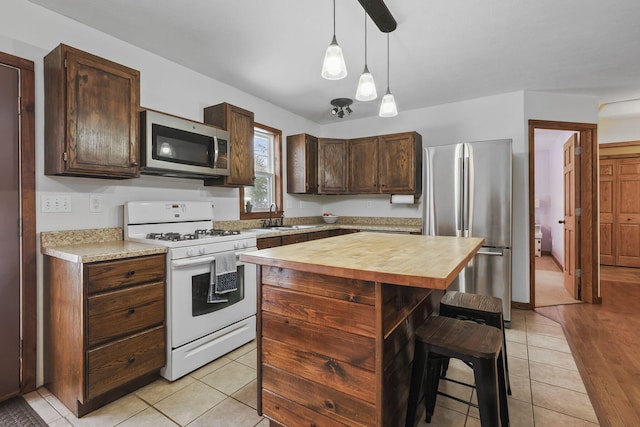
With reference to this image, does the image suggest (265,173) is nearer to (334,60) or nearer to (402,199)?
(402,199)

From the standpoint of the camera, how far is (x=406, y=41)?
2561mm

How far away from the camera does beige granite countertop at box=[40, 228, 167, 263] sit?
6.00 feet

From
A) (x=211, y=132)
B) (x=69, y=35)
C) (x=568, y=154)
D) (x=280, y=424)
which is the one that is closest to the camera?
(x=280, y=424)

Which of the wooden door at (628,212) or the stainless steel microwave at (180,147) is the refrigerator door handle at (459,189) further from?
the wooden door at (628,212)

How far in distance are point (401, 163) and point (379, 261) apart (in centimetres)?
299

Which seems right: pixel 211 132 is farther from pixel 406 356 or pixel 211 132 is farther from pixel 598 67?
pixel 598 67

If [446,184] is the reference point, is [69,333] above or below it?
below

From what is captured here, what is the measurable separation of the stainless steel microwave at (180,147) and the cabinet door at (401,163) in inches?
84.0

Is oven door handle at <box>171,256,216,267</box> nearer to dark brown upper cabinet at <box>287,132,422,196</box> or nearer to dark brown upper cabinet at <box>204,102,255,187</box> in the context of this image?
dark brown upper cabinet at <box>204,102,255,187</box>

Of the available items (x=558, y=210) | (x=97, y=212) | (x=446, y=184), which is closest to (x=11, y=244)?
(x=97, y=212)

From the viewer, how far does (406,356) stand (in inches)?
62.9

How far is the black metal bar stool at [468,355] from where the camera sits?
127 cm

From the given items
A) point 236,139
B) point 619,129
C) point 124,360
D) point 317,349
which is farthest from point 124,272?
point 619,129

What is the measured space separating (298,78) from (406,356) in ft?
9.22
